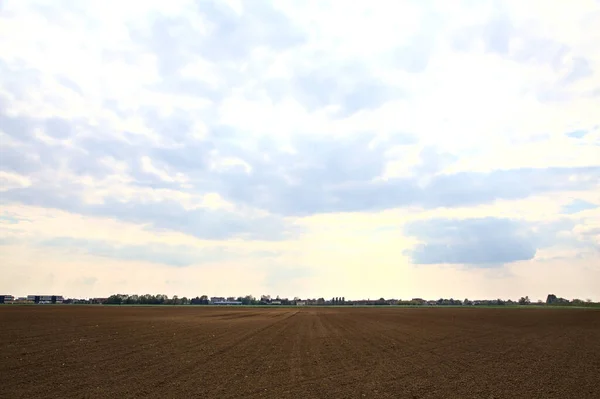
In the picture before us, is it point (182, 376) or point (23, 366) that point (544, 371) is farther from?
point (23, 366)

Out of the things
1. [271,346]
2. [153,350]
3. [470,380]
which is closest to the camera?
[470,380]

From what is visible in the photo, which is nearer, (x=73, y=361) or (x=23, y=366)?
(x=23, y=366)

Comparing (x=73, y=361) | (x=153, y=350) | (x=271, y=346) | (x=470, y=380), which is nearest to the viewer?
(x=470, y=380)

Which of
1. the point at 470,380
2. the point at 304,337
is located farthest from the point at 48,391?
the point at 304,337

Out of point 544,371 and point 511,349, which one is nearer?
point 544,371

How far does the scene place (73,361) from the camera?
22172 mm

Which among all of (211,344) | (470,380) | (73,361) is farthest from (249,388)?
(211,344)

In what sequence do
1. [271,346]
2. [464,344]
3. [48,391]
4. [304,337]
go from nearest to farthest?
[48,391]
[271,346]
[464,344]
[304,337]

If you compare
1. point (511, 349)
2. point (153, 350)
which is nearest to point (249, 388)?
point (153, 350)

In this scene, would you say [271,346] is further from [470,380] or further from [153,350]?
[470,380]

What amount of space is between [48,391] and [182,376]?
4.76 metres

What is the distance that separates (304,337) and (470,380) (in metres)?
19.6

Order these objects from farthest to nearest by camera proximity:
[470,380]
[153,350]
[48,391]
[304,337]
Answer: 1. [304,337]
2. [153,350]
3. [470,380]
4. [48,391]

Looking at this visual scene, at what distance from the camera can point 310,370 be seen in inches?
819
